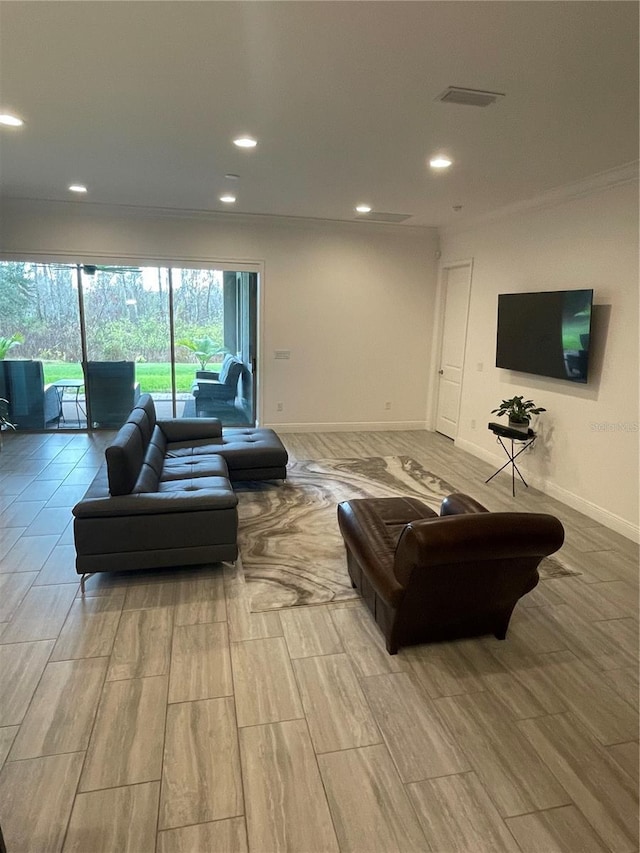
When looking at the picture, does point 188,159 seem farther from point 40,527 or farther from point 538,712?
point 538,712

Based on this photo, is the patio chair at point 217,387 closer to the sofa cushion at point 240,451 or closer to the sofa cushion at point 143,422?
the sofa cushion at point 240,451

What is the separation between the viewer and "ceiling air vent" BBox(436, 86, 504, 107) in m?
2.57

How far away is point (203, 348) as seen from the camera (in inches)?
264

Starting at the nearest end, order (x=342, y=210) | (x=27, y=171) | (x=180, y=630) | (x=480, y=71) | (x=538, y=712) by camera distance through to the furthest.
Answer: (x=538, y=712) → (x=480, y=71) → (x=180, y=630) → (x=27, y=171) → (x=342, y=210)

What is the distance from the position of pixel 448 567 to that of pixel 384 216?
194 inches

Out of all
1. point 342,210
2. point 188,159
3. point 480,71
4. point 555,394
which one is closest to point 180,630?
point 480,71

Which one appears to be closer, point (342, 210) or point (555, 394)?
point (555, 394)

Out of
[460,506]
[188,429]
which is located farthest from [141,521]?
[188,429]

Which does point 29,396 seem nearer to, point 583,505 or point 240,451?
point 240,451

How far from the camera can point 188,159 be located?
3854 mm

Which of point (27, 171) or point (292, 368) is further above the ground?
point (27, 171)

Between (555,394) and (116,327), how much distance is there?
5352 mm

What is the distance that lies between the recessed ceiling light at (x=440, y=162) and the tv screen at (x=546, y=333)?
1568mm

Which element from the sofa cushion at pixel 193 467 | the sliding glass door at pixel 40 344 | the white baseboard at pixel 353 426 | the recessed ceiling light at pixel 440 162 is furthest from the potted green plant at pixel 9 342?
the recessed ceiling light at pixel 440 162
